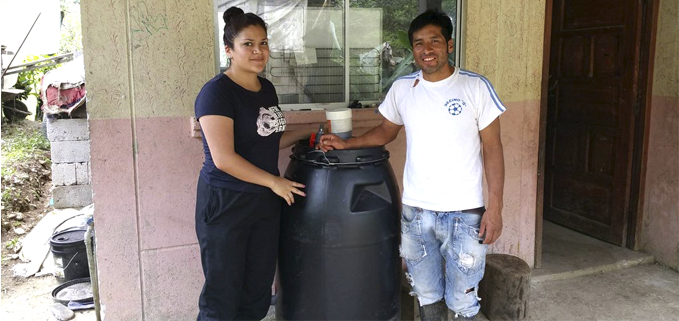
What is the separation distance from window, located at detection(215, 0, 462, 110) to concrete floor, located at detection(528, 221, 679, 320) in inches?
71.3

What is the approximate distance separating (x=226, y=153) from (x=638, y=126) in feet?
11.5

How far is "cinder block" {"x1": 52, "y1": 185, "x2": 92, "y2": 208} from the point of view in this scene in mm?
5477

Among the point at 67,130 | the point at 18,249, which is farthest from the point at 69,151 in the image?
the point at 18,249

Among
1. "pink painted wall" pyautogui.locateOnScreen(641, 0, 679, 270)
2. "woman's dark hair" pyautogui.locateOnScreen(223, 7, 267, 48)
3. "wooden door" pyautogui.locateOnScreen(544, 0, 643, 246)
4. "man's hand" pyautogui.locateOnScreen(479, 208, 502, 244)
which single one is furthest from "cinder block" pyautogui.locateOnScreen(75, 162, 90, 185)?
"pink painted wall" pyautogui.locateOnScreen(641, 0, 679, 270)

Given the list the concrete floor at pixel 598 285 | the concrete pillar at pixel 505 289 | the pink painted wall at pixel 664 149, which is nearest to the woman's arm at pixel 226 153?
the concrete pillar at pixel 505 289

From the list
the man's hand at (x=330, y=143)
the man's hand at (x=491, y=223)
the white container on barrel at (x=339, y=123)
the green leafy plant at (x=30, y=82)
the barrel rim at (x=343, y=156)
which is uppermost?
the green leafy plant at (x=30, y=82)

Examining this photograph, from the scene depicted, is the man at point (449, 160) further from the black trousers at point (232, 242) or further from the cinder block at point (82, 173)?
the cinder block at point (82, 173)

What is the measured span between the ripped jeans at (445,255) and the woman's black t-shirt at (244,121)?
0.69 m

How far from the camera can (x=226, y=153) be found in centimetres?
221

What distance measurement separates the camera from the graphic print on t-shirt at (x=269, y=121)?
2379mm

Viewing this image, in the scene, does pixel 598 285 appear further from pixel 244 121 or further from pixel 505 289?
pixel 244 121

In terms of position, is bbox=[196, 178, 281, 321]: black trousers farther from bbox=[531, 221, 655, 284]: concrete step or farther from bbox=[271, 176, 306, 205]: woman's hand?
bbox=[531, 221, 655, 284]: concrete step

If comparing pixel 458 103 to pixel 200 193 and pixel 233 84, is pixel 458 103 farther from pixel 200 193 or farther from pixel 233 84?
pixel 200 193

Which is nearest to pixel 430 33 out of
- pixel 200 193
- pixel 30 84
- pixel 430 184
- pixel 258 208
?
pixel 430 184
